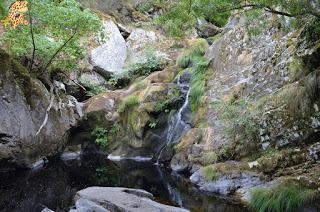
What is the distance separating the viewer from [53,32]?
13.2 metres

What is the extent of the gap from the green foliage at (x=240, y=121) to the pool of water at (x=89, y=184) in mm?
1902

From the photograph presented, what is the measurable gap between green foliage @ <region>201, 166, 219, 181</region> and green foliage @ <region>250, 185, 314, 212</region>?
5.74ft

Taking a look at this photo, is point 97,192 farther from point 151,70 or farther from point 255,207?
point 151,70

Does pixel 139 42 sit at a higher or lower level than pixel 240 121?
higher

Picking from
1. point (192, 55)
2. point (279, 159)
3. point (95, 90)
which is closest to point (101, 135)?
point (95, 90)

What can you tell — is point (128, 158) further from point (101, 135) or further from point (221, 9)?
point (221, 9)

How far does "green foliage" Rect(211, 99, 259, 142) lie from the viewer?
9570mm

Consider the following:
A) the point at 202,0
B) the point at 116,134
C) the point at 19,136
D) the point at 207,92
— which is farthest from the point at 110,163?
the point at 202,0

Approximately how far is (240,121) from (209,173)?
157 cm

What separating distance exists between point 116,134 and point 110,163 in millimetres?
2016

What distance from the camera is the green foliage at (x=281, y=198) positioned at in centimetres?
691

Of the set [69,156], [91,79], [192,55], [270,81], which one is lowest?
[69,156]

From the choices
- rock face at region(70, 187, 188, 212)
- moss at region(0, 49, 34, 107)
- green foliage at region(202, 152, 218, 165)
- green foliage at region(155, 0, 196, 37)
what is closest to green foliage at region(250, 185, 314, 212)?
rock face at region(70, 187, 188, 212)

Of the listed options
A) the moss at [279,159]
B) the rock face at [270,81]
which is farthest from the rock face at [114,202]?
the rock face at [270,81]
